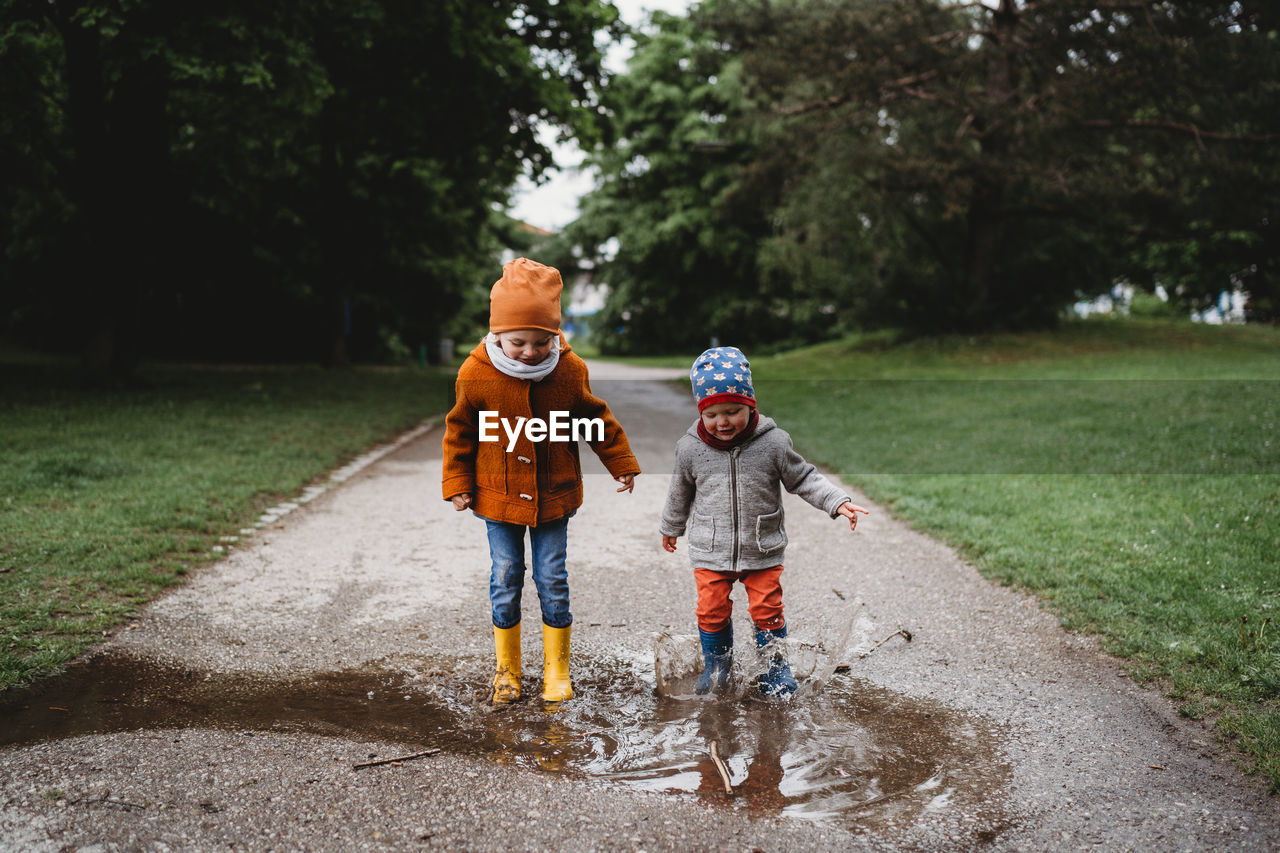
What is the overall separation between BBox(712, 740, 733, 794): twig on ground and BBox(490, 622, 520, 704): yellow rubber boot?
0.92m

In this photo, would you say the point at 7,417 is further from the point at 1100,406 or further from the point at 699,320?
the point at 699,320

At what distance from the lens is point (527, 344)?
3.69 metres

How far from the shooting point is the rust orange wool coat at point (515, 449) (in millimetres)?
3799

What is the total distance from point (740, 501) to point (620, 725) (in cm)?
100

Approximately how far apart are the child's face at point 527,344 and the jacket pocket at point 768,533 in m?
1.09

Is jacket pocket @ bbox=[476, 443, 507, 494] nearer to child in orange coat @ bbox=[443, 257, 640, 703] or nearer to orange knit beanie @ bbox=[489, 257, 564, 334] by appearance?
child in orange coat @ bbox=[443, 257, 640, 703]

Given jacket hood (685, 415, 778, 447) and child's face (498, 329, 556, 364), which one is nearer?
child's face (498, 329, 556, 364)

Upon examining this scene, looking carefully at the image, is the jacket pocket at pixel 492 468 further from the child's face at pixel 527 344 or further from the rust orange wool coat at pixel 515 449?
the child's face at pixel 527 344

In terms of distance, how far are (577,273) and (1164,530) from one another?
44.4 m

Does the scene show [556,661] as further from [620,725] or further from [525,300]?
[525,300]

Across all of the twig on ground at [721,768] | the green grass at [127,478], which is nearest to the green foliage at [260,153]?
the green grass at [127,478]

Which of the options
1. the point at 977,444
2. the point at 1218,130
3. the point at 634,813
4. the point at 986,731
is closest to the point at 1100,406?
the point at 977,444

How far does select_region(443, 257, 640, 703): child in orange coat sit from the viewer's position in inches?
146

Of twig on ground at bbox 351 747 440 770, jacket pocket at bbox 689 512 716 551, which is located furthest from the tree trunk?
twig on ground at bbox 351 747 440 770
